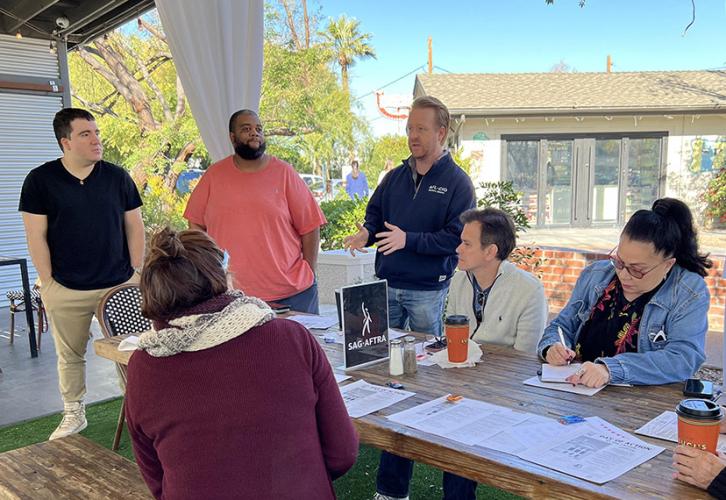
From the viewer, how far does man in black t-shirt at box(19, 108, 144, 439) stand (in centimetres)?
341

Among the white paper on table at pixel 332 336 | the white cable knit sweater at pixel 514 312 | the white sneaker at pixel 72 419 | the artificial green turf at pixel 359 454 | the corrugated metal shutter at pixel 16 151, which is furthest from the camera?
the corrugated metal shutter at pixel 16 151

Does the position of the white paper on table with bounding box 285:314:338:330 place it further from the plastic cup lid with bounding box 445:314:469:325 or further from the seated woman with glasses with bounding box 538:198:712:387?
the seated woman with glasses with bounding box 538:198:712:387

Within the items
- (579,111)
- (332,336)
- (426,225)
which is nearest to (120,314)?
(332,336)

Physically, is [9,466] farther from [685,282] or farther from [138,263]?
[685,282]

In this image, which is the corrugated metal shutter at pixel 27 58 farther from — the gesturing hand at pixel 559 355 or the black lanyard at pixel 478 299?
the gesturing hand at pixel 559 355

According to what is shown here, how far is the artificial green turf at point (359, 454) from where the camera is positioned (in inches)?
114

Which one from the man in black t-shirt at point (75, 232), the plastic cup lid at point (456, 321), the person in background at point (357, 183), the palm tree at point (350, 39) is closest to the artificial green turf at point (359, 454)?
the man in black t-shirt at point (75, 232)

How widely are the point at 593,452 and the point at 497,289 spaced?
109 cm

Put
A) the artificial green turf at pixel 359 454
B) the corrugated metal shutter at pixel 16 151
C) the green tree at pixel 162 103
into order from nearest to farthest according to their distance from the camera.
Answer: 1. the artificial green turf at pixel 359 454
2. the corrugated metal shutter at pixel 16 151
3. the green tree at pixel 162 103

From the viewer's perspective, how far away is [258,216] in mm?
3338

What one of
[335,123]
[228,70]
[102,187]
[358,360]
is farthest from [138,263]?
[335,123]

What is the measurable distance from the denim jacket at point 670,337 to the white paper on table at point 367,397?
62 centimetres

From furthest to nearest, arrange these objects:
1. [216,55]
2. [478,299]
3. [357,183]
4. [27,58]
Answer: [357,183]
[27,58]
[216,55]
[478,299]

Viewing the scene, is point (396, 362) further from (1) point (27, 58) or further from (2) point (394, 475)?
(1) point (27, 58)
